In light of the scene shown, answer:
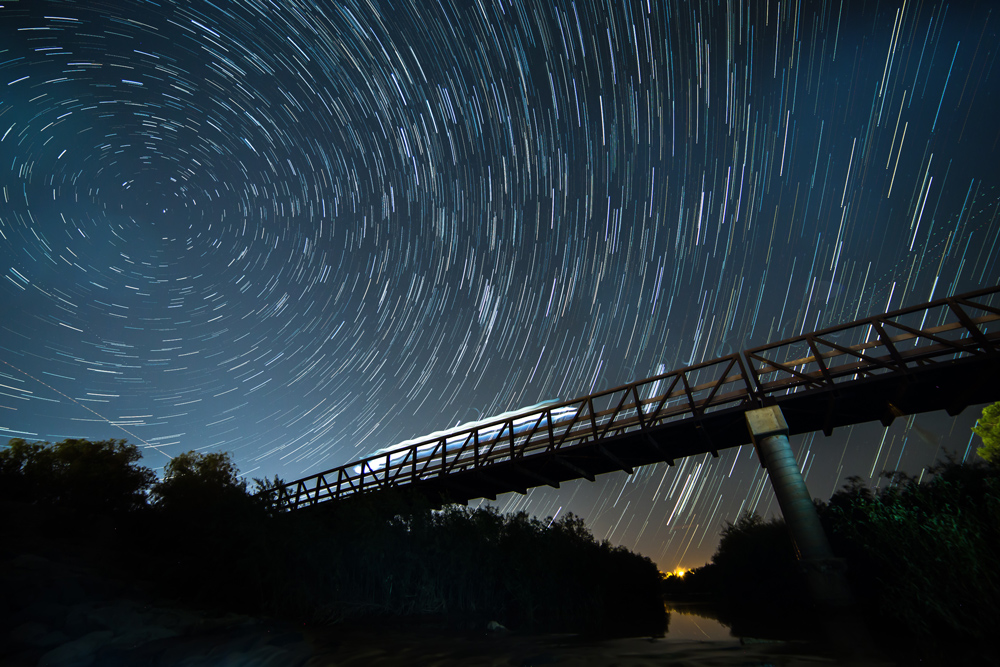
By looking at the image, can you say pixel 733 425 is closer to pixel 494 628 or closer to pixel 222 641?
pixel 494 628

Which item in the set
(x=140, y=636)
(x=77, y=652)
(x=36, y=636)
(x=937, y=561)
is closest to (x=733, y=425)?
(x=937, y=561)

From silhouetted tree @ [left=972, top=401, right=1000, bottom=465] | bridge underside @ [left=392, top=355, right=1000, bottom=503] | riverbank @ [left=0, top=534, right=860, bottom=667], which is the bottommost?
riverbank @ [left=0, top=534, right=860, bottom=667]

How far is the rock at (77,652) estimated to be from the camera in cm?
603

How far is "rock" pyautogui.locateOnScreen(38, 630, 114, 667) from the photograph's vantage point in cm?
603

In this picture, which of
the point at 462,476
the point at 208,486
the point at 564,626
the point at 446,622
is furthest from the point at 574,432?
the point at 208,486

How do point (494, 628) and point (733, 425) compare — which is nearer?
point (494, 628)

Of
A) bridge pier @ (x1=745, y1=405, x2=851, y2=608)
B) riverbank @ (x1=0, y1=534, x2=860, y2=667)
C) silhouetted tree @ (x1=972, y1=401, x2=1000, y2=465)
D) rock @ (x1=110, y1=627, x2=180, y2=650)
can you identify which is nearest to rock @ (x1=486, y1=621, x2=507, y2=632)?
riverbank @ (x1=0, y1=534, x2=860, y2=667)

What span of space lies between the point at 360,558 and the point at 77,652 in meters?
6.15

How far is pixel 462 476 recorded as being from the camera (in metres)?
16.3

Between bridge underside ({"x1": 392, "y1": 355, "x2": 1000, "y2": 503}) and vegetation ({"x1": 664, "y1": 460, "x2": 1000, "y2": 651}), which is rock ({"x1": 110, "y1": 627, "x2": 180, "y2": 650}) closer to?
bridge underside ({"x1": 392, "y1": 355, "x2": 1000, "y2": 503})

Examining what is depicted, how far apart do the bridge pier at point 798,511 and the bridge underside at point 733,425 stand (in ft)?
2.47

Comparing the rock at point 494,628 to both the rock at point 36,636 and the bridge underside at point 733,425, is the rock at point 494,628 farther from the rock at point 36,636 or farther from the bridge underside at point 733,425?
the rock at point 36,636

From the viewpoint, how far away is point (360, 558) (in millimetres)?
11695

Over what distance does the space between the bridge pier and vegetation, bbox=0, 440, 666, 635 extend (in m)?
4.12
